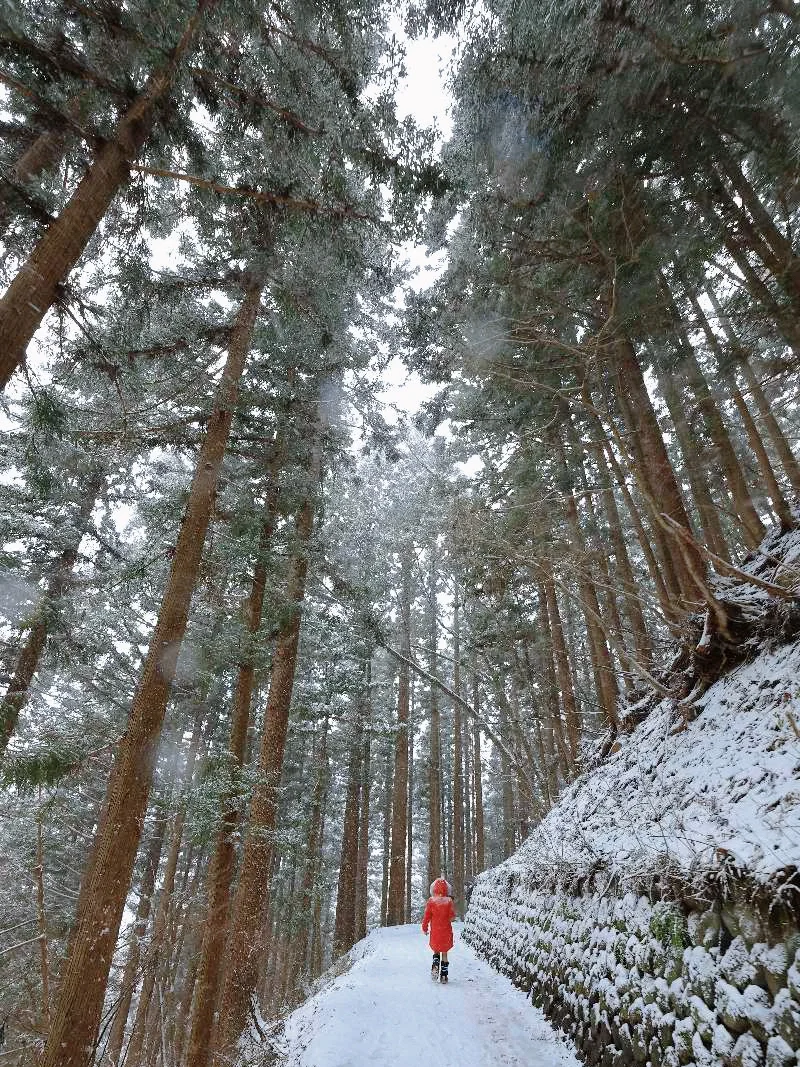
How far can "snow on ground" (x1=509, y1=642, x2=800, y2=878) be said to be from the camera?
2678 mm

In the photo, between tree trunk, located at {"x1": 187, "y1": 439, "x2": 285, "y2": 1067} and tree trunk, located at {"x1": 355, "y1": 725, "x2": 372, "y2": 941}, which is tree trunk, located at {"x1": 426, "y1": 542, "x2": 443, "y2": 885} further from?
tree trunk, located at {"x1": 187, "y1": 439, "x2": 285, "y2": 1067}

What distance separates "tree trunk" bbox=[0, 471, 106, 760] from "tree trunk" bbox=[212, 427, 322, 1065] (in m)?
4.25

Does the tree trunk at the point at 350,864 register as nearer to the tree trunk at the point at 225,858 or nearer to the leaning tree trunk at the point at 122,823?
the tree trunk at the point at 225,858

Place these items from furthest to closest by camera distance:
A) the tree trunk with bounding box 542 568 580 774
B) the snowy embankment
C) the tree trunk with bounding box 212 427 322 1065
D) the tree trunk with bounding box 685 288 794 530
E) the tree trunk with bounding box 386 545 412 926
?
the tree trunk with bounding box 386 545 412 926, the tree trunk with bounding box 542 568 580 774, the tree trunk with bounding box 212 427 322 1065, the tree trunk with bounding box 685 288 794 530, the snowy embankment

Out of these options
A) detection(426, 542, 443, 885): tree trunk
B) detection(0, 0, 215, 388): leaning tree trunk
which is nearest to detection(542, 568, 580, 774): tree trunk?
detection(426, 542, 443, 885): tree trunk

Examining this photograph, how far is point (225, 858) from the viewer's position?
7.77 metres

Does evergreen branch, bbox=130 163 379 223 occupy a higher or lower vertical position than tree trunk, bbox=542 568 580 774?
higher

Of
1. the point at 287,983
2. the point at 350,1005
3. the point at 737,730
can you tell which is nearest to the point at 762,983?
the point at 737,730

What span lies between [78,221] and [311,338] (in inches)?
194

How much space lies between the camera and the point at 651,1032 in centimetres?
312

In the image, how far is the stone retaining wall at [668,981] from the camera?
89.0 inches

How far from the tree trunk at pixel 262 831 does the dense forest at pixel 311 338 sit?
0.07m

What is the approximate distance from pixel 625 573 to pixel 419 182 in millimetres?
7561

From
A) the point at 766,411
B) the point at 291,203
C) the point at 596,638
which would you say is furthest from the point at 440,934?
the point at 291,203
